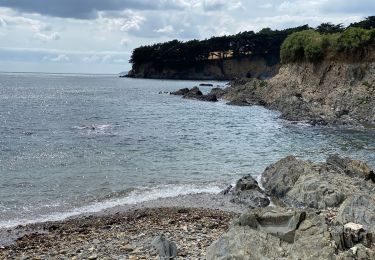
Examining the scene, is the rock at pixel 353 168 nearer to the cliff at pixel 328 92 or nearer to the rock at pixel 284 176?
the rock at pixel 284 176

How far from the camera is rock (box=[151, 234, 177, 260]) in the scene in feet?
42.8

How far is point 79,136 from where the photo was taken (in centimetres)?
4403

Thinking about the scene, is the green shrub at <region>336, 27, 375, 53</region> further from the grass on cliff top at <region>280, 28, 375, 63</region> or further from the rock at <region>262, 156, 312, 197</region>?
the rock at <region>262, 156, 312, 197</region>

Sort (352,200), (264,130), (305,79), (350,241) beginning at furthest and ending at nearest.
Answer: (305,79) < (264,130) < (352,200) < (350,241)

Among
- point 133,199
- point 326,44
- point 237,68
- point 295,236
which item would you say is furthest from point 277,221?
point 237,68

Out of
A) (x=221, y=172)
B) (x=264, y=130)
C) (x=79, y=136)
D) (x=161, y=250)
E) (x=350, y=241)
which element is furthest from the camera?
(x=264, y=130)

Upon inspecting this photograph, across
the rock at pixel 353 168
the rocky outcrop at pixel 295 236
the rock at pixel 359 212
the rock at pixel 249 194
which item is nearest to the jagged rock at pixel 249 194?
the rock at pixel 249 194

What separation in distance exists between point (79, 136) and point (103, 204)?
22538 mm

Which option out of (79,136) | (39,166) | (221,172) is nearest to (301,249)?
(221,172)

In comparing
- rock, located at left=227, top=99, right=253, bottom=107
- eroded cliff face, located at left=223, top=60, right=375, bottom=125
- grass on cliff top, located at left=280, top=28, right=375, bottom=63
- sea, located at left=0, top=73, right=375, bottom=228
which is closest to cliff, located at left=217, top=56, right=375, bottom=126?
eroded cliff face, located at left=223, top=60, right=375, bottom=125

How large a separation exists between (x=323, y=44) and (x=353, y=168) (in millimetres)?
46090

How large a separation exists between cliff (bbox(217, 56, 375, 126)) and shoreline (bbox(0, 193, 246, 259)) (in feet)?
116

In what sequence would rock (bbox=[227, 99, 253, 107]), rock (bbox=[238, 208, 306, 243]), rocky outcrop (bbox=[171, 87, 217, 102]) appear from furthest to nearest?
rocky outcrop (bbox=[171, 87, 217, 102]) < rock (bbox=[227, 99, 253, 107]) < rock (bbox=[238, 208, 306, 243])

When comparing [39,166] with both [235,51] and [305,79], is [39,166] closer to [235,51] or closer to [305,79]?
[305,79]
